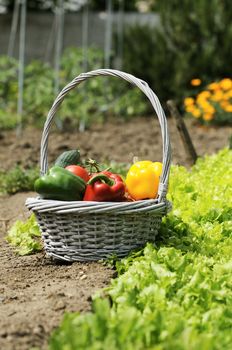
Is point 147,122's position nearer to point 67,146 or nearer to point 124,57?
point 124,57

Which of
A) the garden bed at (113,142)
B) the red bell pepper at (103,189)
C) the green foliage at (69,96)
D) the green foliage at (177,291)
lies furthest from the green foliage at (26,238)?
the green foliage at (69,96)

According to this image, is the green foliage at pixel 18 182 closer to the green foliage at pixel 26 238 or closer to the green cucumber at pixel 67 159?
the green foliage at pixel 26 238

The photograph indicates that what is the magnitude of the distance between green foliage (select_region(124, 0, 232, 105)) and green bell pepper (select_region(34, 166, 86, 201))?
8.70 meters

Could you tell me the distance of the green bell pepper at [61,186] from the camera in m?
3.86

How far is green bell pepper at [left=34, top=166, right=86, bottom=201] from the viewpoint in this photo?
12.7ft

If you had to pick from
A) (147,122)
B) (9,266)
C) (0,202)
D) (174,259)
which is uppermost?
(174,259)

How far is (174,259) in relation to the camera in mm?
3453

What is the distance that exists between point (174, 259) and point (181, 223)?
2.73 ft

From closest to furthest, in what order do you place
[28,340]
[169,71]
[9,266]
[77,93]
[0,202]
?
[28,340] < [9,266] < [0,202] < [77,93] < [169,71]

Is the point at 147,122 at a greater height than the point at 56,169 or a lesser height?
lesser

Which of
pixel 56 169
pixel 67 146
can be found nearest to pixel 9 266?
pixel 56 169

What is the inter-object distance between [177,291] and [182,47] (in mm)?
10284

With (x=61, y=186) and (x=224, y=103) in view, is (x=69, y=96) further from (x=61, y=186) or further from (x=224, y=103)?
(x=61, y=186)

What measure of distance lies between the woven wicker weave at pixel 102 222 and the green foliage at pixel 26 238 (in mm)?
376
